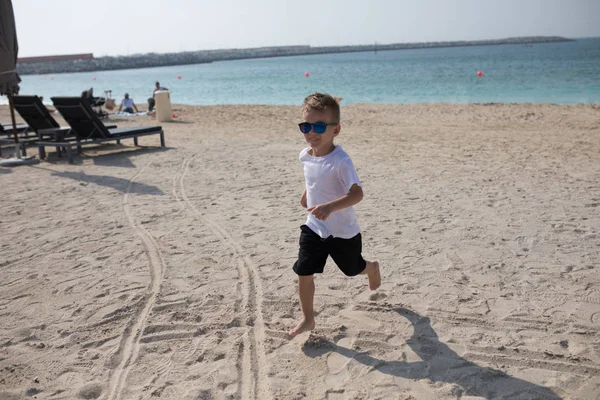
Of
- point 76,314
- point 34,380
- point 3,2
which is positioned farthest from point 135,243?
point 3,2

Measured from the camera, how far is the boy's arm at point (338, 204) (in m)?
2.98

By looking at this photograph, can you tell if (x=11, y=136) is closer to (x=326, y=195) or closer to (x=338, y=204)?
(x=326, y=195)

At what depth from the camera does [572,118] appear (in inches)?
569

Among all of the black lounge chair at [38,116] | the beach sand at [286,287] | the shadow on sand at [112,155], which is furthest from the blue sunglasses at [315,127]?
the black lounge chair at [38,116]

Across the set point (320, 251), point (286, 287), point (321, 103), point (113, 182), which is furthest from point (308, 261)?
point (113, 182)

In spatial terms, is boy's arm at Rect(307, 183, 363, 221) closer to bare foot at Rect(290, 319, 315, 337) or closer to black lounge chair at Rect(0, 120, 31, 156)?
bare foot at Rect(290, 319, 315, 337)

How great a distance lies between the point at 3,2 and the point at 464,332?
8.97 m

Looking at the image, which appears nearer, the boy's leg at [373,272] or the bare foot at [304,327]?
the bare foot at [304,327]

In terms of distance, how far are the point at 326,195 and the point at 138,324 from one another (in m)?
1.56

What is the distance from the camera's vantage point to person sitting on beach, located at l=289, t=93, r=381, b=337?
3078 millimetres

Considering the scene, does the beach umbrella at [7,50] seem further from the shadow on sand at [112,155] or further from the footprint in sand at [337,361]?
the footprint in sand at [337,361]

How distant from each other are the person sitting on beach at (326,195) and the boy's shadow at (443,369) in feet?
1.54

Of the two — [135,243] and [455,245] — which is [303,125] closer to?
[455,245]

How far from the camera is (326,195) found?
321cm
